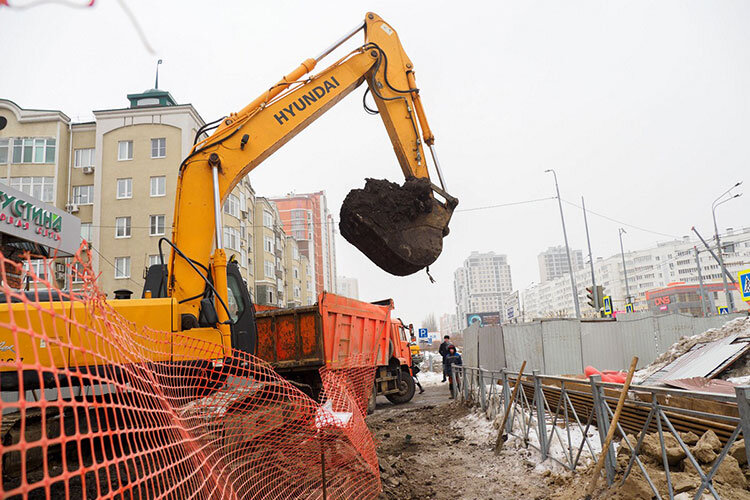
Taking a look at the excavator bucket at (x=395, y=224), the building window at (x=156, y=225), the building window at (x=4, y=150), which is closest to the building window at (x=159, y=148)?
the building window at (x=156, y=225)

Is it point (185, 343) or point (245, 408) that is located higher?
point (185, 343)

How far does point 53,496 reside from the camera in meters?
5.38

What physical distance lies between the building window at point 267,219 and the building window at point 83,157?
15696 mm

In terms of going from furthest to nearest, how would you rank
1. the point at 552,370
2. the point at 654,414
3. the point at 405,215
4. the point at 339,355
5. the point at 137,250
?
the point at 137,250, the point at 552,370, the point at 339,355, the point at 405,215, the point at 654,414

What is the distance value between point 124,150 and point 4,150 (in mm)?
6273

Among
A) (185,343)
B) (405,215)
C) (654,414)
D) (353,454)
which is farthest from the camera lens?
(405,215)

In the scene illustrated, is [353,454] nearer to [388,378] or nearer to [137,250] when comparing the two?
[388,378]

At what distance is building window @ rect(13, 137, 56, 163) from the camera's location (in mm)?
27359

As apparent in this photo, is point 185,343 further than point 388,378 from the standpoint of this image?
No

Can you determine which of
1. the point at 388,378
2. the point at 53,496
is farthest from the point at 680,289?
the point at 53,496

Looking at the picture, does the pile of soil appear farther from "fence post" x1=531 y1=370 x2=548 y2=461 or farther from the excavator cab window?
the excavator cab window

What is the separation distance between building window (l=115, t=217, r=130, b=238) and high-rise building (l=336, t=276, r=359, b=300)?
95416 mm

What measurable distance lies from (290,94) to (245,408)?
4.16 m

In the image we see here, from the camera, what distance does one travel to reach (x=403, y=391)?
49.1ft
